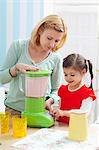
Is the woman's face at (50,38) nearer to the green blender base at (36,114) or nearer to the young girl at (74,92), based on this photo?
the young girl at (74,92)

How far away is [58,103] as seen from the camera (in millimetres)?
1723

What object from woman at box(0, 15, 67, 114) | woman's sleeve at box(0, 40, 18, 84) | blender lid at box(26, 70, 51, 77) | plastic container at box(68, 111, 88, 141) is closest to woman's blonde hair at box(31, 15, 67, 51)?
woman at box(0, 15, 67, 114)

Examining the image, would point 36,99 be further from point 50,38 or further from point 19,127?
point 50,38

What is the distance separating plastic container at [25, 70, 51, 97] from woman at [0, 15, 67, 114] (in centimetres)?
13

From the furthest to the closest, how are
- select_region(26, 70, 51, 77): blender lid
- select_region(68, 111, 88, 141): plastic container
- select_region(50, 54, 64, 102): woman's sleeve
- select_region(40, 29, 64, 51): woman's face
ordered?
1. select_region(50, 54, 64, 102): woman's sleeve
2. select_region(40, 29, 64, 51): woman's face
3. select_region(26, 70, 51, 77): blender lid
4. select_region(68, 111, 88, 141): plastic container

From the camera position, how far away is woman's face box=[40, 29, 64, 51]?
1.68 meters

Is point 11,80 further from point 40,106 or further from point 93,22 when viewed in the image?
point 93,22

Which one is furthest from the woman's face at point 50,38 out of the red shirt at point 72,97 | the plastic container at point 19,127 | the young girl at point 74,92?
the plastic container at point 19,127

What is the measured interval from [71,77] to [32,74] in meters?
0.21

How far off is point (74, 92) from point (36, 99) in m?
0.20

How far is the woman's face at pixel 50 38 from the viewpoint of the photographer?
5.51 ft

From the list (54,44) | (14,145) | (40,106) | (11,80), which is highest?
(54,44)

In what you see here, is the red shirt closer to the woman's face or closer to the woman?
the woman

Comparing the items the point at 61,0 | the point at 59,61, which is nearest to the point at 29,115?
the point at 59,61
